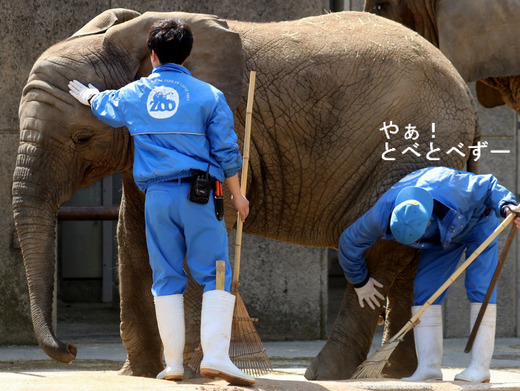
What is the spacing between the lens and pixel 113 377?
5.79 m

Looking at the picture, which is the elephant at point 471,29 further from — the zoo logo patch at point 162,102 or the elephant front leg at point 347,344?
the zoo logo patch at point 162,102

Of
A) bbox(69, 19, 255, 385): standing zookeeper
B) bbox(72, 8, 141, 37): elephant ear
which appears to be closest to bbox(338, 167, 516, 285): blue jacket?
bbox(69, 19, 255, 385): standing zookeeper

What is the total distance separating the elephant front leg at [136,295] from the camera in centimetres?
721

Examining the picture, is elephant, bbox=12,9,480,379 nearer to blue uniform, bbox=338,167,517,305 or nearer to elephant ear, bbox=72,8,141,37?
elephant ear, bbox=72,8,141,37

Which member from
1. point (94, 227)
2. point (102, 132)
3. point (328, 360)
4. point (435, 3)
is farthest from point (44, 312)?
point (94, 227)

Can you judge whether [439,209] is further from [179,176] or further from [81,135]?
[81,135]

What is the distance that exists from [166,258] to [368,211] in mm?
1494

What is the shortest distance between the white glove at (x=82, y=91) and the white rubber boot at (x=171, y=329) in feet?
4.14

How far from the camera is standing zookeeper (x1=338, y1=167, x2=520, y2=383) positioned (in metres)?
6.56

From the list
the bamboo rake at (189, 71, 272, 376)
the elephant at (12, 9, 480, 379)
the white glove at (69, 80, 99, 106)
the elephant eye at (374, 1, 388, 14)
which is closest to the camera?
the bamboo rake at (189, 71, 272, 376)

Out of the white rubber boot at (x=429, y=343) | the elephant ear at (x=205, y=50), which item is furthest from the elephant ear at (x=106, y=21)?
the white rubber boot at (x=429, y=343)

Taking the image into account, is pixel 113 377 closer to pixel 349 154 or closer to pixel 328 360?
pixel 328 360

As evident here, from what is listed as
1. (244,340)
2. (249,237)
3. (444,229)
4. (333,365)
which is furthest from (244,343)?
(249,237)

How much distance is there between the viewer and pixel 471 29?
878 centimetres
